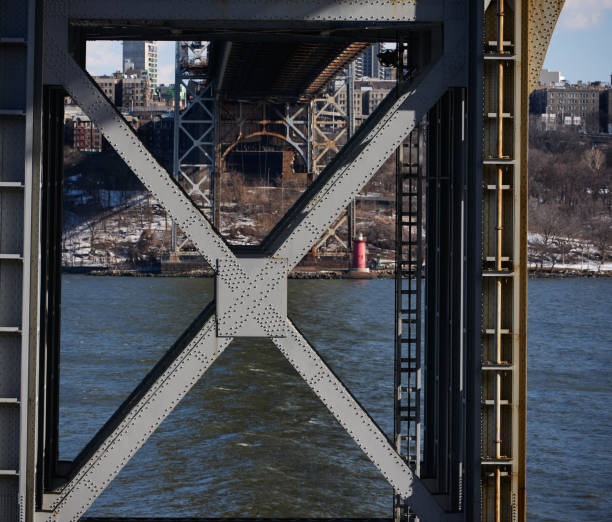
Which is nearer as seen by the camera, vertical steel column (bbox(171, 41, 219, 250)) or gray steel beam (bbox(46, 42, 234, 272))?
gray steel beam (bbox(46, 42, 234, 272))

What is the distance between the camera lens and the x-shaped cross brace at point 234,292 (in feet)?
23.5

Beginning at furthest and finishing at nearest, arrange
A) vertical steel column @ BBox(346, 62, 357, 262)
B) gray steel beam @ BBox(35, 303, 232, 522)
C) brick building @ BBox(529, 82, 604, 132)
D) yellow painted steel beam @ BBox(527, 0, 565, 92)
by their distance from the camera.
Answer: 1. brick building @ BBox(529, 82, 604, 132)
2. vertical steel column @ BBox(346, 62, 357, 262)
3. yellow painted steel beam @ BBox(527, 0, 565, 92)
4. gray steel beam @ BBox(35, 303, 232, 522)

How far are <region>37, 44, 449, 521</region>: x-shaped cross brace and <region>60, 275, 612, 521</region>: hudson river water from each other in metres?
6.15

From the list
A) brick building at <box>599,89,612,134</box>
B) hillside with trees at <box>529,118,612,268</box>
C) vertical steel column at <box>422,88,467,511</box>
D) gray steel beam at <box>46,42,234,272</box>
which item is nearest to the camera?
gray steel beam at <box>46,42,234,272</box>

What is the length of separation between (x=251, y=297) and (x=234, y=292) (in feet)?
0.41

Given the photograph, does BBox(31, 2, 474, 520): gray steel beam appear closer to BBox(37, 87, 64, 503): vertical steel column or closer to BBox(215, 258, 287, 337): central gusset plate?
BBox(215, 258, 287, 337): central gusset plate

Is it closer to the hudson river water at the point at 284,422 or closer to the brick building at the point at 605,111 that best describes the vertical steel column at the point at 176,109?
the hudson river water at the point at 284,422

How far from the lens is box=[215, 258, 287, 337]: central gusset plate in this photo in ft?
23.8

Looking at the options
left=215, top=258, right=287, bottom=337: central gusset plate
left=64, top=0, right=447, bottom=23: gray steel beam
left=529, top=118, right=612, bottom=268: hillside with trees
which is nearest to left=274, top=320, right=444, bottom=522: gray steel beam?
left=215, top=258, right=287, bottom=337: central gusset plate

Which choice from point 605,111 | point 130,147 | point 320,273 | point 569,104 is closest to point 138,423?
point 130,147

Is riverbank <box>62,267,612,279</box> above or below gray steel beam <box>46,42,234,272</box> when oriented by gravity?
below

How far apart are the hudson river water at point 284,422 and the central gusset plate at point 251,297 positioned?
21.4 ft

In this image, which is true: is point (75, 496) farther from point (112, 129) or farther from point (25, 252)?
point (112, 129)

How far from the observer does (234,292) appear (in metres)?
7.29
